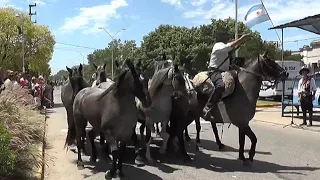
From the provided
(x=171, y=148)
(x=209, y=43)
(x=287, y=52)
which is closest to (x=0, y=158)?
(x=171, y=148)

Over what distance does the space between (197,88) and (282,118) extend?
1040 centimetres

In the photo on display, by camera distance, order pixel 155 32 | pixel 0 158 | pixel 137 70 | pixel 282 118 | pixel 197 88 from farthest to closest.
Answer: pixel 155 32
pixel 282 118
pixel 197 88
pixel 137 70
pixel 0 158

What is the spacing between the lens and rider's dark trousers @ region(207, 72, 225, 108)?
31.2ft

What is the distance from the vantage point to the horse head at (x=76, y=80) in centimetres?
1048

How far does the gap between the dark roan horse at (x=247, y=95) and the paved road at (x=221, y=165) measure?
662mm

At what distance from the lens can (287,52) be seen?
77.9 meters

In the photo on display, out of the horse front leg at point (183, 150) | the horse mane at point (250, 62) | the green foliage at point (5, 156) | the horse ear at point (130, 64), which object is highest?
the horse mane at point (250, 62)

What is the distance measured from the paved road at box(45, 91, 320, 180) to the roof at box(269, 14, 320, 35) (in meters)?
6.15

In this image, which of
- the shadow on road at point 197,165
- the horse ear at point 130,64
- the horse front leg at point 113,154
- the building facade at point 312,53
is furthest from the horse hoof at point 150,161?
the building facade at point 312,53

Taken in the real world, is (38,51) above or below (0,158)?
above

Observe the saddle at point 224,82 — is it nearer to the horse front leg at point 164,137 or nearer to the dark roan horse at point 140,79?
the horse front leg at point 164,137

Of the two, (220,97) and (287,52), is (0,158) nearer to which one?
(220,97)

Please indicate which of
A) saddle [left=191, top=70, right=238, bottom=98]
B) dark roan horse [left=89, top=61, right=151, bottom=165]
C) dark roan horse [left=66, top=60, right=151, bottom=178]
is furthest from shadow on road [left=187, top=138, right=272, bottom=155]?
dark roan horse [left=66, top=60, right=151, bottom=178]

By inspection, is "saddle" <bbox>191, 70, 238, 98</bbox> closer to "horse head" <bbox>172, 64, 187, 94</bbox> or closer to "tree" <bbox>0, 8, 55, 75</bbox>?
"horse head" <bbox>172, 64, 187, 94</bbox>
